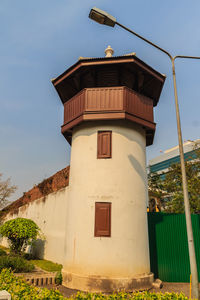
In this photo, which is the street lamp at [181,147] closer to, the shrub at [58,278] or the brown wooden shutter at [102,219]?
the brown wooden shutter at [102,219]

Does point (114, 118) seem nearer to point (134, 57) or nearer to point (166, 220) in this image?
point (134, 57)

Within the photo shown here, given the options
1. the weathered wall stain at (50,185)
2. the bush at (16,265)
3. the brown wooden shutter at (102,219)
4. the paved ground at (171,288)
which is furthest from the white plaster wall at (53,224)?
the brown wooden shutter at (102,219)

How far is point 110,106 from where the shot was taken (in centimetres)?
1191

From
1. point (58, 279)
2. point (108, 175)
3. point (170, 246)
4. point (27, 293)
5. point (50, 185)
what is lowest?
point (58, 279)

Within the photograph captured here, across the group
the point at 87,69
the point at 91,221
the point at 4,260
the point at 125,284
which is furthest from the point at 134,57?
the point at 4,260

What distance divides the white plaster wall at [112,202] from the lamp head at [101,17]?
4683mm

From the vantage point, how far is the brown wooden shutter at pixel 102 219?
10797mm

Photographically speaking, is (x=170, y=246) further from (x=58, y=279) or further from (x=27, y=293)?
(x=27, y=293)

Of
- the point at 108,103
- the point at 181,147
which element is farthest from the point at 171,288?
the point at 108,103

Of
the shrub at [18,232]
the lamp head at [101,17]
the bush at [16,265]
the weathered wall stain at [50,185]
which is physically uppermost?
the lamp head at [101,17]

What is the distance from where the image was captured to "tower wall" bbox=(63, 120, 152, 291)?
10430 millimetres

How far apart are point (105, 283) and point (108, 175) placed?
4.49 meters

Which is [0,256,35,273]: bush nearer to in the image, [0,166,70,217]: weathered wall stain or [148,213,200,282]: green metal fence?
[0,166,70,217]: weathered wall stain

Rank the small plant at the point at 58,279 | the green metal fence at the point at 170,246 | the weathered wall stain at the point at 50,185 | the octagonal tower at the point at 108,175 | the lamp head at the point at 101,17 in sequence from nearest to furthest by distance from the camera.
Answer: the lamp head at the point at 101,17, the octagonal tower at the point at 108,175, the small plant at the point at 58,279, the green metal fence at the point at 170,246, the weathered wall stain at the point at 50,185
